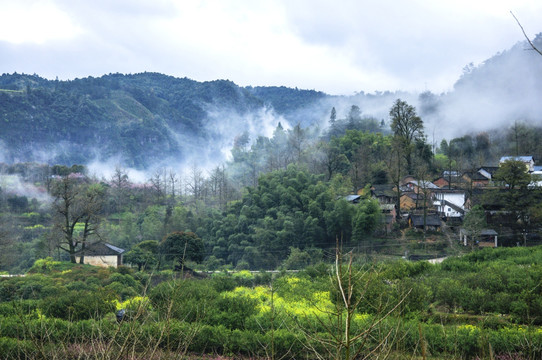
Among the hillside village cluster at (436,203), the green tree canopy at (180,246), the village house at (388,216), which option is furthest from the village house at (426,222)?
the green tree canopy at (180,246)

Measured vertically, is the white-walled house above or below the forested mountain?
below

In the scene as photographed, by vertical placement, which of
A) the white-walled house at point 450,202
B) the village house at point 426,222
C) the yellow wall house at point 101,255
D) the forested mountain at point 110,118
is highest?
the forested mountain at point 110,118

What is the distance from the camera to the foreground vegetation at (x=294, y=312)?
745 cm

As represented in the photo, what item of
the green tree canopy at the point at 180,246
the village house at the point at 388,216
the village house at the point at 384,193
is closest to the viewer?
the green tree canopy at the point at 180,246

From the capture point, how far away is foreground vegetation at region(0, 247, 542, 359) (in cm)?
745

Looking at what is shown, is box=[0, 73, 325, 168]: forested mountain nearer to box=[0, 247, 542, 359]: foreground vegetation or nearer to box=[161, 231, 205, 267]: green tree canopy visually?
box=[161, 231, 205, 267]: green tree canopy

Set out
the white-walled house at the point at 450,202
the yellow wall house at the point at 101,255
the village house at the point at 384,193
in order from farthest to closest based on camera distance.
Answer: the village house at the point at 384,193 < the white-walled house at the point at 450,202 < the yellow wall house at the point at 101,255

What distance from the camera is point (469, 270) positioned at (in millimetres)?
16625

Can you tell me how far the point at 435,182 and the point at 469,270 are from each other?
78.8ft

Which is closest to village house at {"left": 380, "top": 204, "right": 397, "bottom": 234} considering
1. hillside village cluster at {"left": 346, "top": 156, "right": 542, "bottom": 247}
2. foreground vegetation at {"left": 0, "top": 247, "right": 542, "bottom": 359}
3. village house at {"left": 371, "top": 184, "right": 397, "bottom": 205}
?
hillside village cluster at {"left": 346, "top": 156, "right": 542, "bottom": 247}

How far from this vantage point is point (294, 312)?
10.8 m

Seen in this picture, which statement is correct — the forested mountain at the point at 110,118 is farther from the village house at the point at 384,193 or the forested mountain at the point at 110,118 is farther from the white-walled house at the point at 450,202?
the white-walled house at the point at 450,202

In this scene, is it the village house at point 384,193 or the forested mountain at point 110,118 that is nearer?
the village house at point 384,193

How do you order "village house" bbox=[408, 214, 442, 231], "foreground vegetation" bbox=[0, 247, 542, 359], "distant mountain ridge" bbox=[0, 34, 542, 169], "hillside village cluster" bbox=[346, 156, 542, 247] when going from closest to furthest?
"foreground vegetation" bbox=[0, 247, 542, 359]
"hillside village cluster" bbox=[346, 156, 542, 247]
"village house" bbox=[408, 214, 442, 231]
"distant mountain ridge" bbox=[0, 34, 542, 169]
